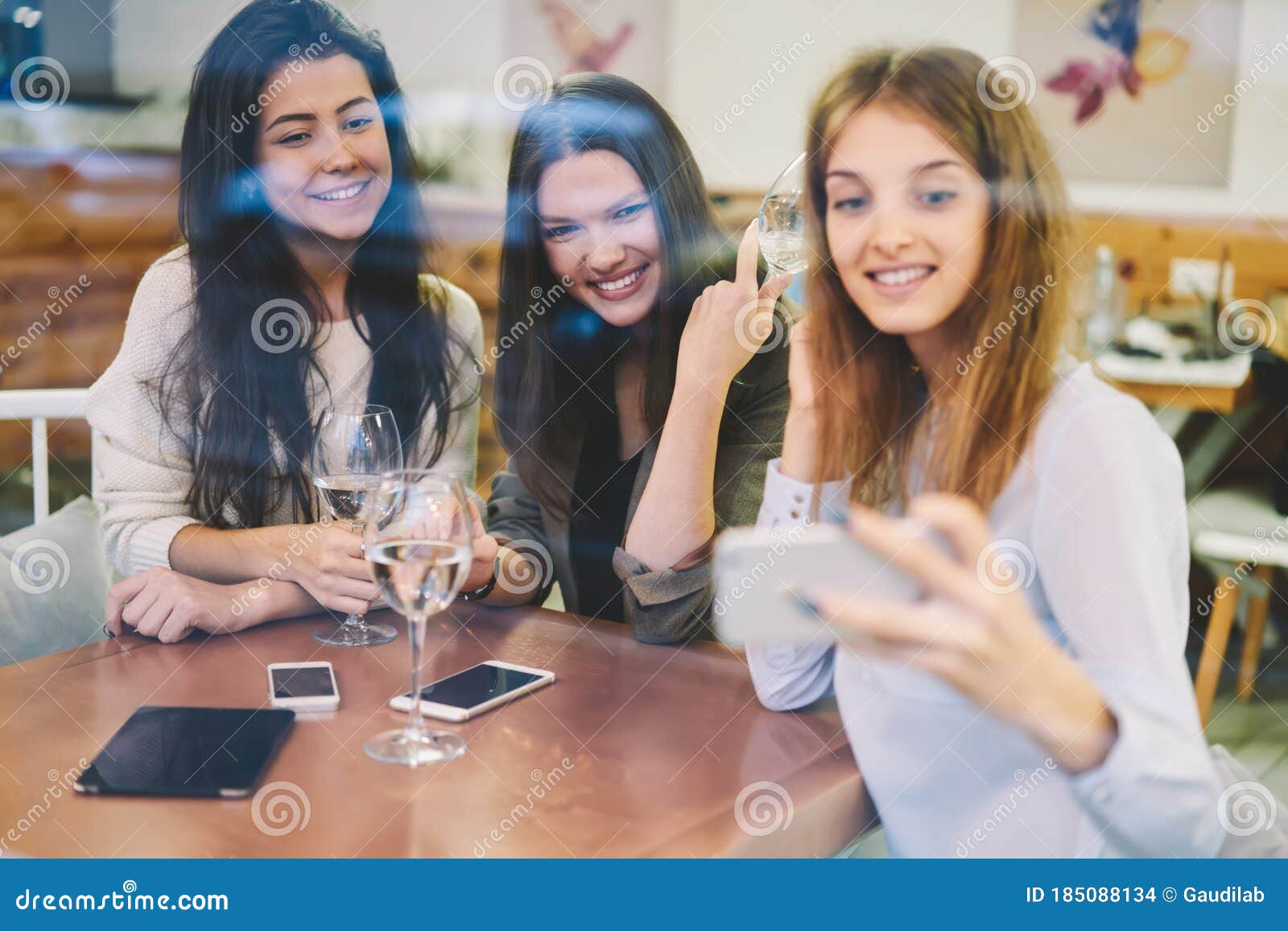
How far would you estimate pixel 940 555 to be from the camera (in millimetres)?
693

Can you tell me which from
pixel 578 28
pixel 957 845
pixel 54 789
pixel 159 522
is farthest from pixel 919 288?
pixel 159 522

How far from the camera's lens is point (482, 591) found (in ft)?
4.01

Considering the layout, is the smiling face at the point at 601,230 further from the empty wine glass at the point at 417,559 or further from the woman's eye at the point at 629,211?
the empty wine glass at the point at 417,559

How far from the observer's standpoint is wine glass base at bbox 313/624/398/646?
1040mm

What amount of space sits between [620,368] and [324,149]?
480mm

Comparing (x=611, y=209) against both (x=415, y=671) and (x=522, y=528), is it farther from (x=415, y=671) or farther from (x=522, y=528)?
(x=415, y=671)

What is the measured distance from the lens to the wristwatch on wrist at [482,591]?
3.98 feet

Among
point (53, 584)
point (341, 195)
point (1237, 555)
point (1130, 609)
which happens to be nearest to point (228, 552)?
point (53, 584)

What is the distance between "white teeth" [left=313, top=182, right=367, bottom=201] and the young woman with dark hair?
223mm

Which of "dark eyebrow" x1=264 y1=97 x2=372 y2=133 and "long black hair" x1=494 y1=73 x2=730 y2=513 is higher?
"dark eyebrow" x1=264 y1=97 x2=372 y2=133

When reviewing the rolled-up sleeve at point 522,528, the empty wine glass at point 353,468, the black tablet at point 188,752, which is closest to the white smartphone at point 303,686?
the black tablet at point 188,752

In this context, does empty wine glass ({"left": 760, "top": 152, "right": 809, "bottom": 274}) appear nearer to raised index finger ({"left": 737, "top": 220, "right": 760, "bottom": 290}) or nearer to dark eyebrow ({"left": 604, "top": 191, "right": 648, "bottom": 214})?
raised index finger ({"left": 737, "top": 220, "right": 760, "bottom": 290})

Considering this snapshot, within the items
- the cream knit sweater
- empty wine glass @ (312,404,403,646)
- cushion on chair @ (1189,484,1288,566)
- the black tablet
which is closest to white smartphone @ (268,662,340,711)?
the black tablet

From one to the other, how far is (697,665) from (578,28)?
2.78 ft
